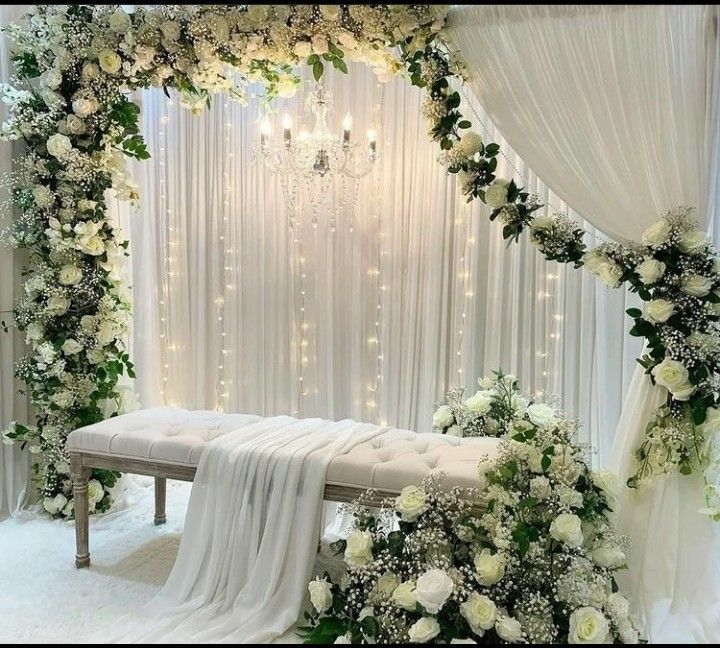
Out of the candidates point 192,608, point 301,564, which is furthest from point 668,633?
point 192,608

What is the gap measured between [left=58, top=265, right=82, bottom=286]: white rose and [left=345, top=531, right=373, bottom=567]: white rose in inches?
82.0

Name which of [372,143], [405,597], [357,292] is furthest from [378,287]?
[405,597]

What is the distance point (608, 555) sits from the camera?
2240 mm

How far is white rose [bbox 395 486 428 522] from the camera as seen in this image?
2.33 m

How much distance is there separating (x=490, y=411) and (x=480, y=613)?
127cm

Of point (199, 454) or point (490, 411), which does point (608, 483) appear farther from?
point (199, 454)

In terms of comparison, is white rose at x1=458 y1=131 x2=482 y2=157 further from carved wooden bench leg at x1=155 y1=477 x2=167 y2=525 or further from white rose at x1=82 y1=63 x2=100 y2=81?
carved wooden bench leg at x1=155 y1=477 x2=167 y2=525

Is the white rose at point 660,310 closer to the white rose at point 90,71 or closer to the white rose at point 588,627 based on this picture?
the white rose at point 588,627

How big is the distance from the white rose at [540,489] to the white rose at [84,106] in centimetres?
277

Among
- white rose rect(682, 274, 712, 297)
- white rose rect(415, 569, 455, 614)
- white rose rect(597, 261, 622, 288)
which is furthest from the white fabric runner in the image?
white rose rect(682, 274, 712, 297)

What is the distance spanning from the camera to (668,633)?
2260 millimetres

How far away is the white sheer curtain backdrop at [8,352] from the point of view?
11.9ft

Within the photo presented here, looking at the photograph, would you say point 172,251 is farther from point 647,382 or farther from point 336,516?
point 647,382

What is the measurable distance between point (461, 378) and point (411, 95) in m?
1.68
